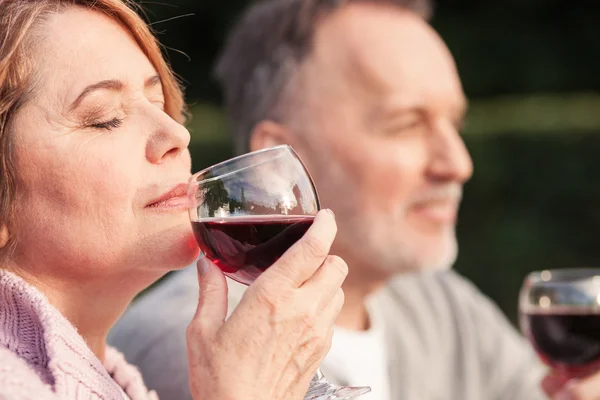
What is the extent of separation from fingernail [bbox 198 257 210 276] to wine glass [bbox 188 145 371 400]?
0.09ft

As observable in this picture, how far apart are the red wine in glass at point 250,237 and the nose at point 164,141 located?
0.16 m

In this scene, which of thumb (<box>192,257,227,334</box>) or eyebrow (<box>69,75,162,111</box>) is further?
eyebrow (<box>69,75,162,111</box>)

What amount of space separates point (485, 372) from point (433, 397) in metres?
0.35

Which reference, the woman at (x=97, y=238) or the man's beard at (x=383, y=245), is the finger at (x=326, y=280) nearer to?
the woman at (x=97, y=238)

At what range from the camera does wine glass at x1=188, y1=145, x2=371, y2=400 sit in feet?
5.95

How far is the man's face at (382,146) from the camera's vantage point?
3.28 m

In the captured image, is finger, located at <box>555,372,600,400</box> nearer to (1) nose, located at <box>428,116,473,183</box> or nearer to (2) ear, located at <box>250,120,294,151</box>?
(1) nose, located at <box>428,116,473,183</box>

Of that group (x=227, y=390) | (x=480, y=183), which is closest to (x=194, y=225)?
(x=227, y=390)

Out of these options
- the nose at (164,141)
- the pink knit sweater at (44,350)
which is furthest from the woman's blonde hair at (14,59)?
the nose at (164,141)

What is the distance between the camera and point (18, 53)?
1831 millimetres

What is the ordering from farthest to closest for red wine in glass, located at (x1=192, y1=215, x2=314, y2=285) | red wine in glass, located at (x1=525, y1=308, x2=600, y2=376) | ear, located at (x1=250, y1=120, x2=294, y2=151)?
ear, located at (x1=250, y1=120, x2=294, y2=151), red wine in glass, located at (x1=525, y1=308, x2=600, y2=376), red wine in glass, located at (x1=192, y1=215, x2=314, y2=285)

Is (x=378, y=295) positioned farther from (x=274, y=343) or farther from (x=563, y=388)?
(x=274, y=343)

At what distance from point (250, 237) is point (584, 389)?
170 centimetres

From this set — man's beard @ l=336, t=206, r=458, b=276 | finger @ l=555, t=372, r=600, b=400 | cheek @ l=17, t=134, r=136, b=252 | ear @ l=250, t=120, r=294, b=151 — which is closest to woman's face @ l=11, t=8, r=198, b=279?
cheek @ l=17, t=134, r=136, b=252
